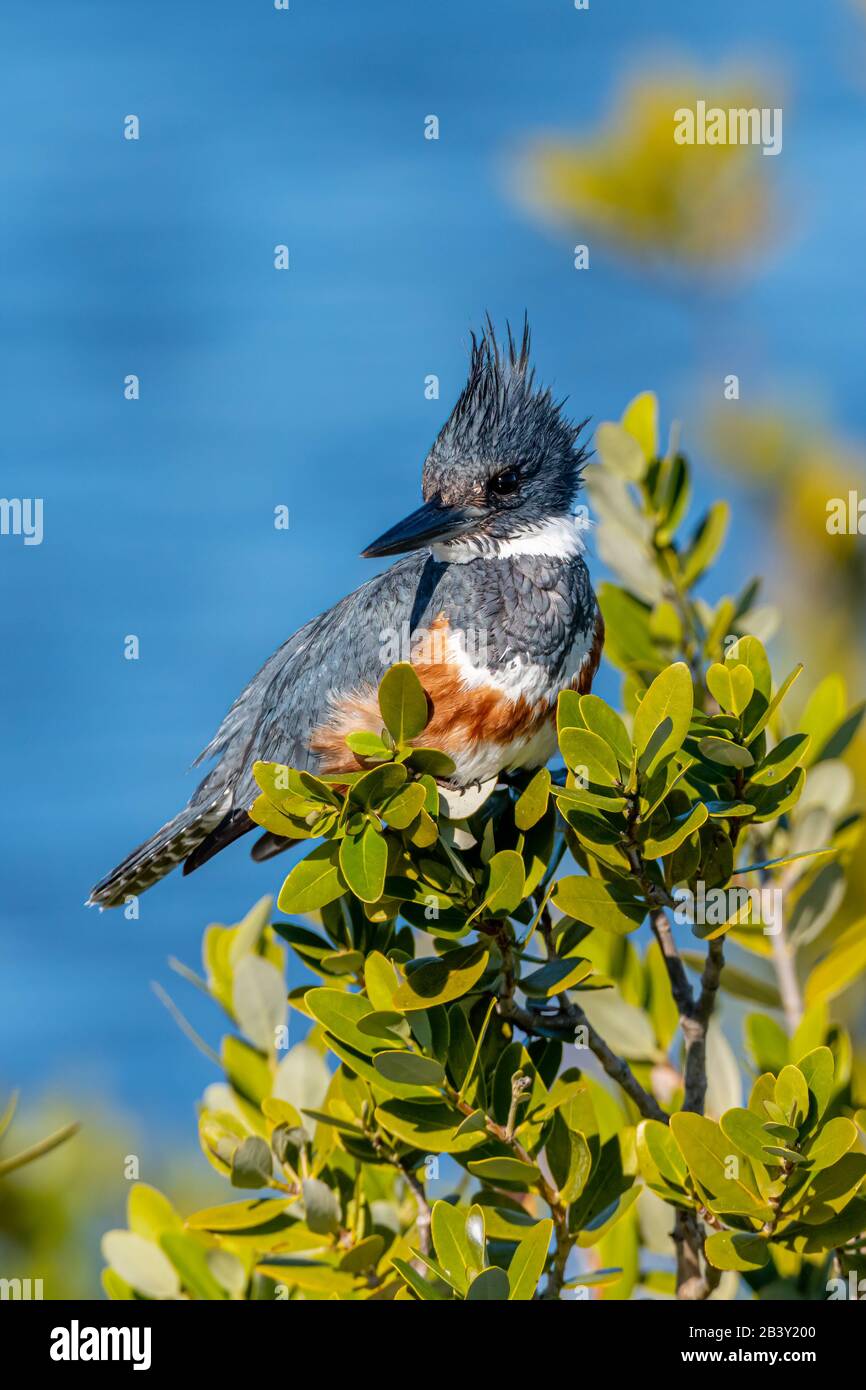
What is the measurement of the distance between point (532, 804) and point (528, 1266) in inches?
26.3

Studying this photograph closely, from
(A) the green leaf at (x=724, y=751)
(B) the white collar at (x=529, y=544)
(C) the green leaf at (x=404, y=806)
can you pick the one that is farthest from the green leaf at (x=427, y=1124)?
(B) the white collar at (x=529, y=544)

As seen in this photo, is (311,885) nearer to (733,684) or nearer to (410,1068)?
(410,1068)

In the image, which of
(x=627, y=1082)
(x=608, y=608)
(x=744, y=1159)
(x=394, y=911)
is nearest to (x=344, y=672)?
(x=608, y=608)

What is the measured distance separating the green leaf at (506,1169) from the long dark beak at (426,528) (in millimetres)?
1252

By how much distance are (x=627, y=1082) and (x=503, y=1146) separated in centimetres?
21

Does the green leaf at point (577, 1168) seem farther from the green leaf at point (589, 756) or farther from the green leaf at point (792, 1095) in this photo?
the green leaf at point (589, 756)

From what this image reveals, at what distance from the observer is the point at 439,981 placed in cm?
217

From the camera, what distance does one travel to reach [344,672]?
3281mm

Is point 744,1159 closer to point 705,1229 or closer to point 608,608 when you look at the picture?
point 705,1229

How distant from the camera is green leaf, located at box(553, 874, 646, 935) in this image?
7.12 feet

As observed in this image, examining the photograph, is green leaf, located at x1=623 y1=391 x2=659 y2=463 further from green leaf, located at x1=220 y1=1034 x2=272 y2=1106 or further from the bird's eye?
green leaf, located at x1=220 y1=1034 x2=272 y2=1106

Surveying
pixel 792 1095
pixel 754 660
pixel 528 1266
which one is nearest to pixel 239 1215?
pixel 528 1266

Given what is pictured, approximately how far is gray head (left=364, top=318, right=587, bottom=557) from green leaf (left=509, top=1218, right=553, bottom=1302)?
1596 millimetres
